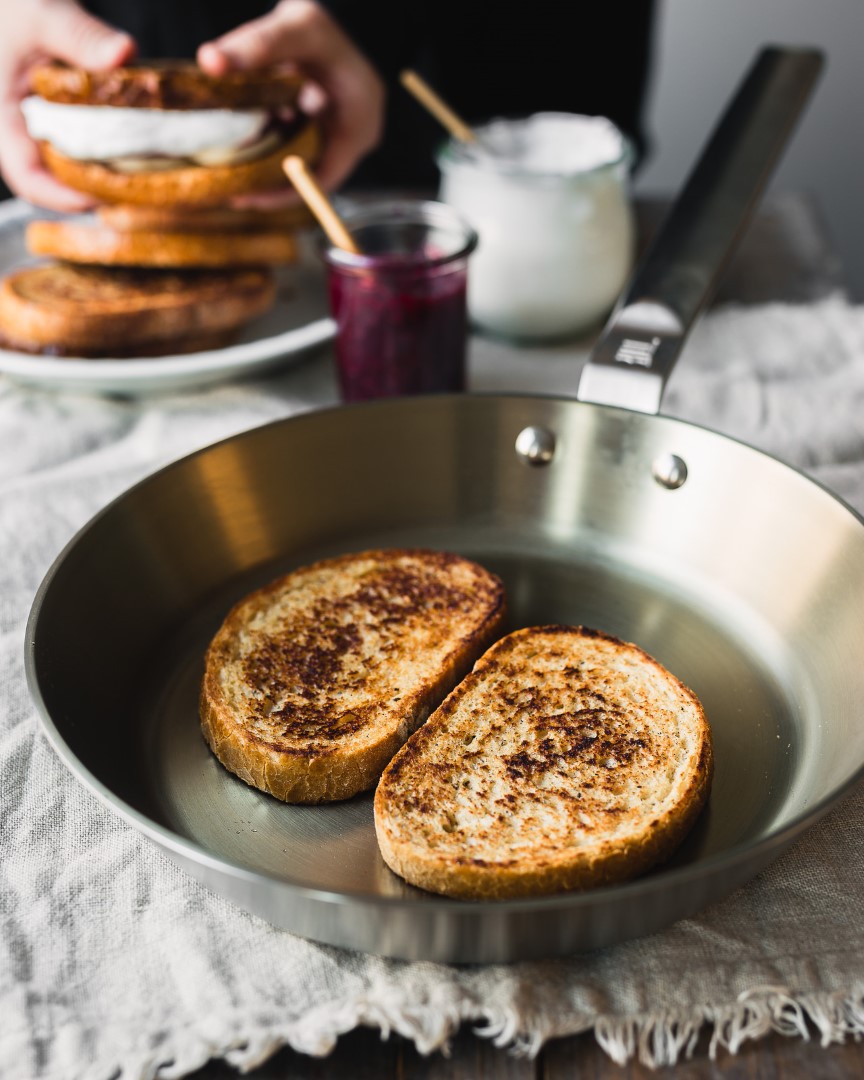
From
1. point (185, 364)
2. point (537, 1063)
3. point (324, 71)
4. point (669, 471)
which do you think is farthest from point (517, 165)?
point (537, 1063)

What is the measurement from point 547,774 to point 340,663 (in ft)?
0.95

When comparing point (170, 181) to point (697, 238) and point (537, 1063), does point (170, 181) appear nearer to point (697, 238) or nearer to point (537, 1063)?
point (697, 238)

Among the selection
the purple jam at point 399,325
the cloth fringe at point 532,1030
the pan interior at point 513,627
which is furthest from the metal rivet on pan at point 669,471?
the cloth fringe at point 532,1030

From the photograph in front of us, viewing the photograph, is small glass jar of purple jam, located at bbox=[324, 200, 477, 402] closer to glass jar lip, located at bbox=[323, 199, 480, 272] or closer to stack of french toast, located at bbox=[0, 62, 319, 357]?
glass jar lip, located at bbox=[323, 199, 480, 272]

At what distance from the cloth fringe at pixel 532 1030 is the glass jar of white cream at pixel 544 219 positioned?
1312 mm

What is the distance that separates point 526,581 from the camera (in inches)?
57.4

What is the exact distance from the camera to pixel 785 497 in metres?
1.35

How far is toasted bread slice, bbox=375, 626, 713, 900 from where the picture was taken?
95 centimetres

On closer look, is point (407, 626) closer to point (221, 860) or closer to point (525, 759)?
point (525, 759)

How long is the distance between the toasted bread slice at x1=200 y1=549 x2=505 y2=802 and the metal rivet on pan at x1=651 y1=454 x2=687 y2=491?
0.28 m

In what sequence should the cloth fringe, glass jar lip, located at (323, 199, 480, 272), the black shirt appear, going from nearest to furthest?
the cloth fringe
glass jar lip, located at (323, 199, 480, 272)
the black shirt

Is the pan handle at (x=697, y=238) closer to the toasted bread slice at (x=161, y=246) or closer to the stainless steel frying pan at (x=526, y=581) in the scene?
the stainless steel frying pan at (x=526, y=581)

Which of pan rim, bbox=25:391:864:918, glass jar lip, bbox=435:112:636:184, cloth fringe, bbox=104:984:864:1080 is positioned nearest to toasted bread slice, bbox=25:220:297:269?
glass jar lip, bbox=435:112:636:184

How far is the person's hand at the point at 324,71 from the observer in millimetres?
1976
